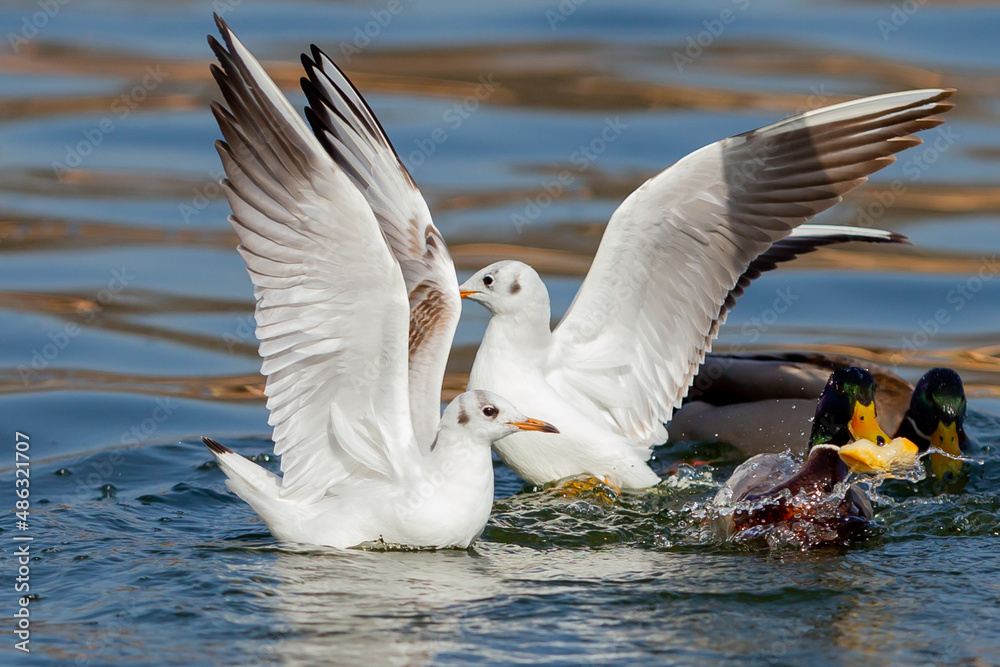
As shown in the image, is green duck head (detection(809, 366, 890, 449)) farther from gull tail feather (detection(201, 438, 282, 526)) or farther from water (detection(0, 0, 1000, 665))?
gull tail feather (detection(201, 438, 282, 526))

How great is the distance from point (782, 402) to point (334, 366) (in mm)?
3760

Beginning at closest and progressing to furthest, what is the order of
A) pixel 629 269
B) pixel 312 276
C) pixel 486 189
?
pixel 312 276, pixel 629 269, pixel 486 189

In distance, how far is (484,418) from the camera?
6.56m

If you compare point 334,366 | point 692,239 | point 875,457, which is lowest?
point 875,457

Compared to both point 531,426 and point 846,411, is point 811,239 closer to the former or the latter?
point 846,411

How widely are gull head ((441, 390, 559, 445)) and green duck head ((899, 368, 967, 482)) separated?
3.06 meters

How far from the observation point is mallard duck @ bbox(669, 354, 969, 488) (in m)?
8.56

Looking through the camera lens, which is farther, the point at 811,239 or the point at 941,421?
the point at 811,239

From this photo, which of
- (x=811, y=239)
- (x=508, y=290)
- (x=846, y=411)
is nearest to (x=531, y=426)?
(x=508, y=290)

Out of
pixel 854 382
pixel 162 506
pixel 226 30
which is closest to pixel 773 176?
pixel 854 382

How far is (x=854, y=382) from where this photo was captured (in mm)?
7949

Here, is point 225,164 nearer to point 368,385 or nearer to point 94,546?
point 368,385

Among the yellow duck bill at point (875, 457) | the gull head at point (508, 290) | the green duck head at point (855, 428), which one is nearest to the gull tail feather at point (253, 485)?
the gull head at point (508, 290)

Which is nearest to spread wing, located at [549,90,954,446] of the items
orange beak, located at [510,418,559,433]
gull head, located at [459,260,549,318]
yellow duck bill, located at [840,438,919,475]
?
gull head, located at [459,260,549,318]
